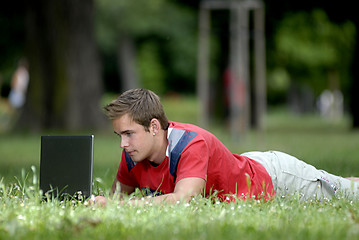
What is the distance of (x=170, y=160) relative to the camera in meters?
4.08

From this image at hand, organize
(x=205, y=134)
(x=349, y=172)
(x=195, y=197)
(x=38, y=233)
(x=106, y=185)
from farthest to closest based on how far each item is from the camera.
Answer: (x=349, y=172)
(x=106, y=185)
(x=205, y=134)
(x=195, y=197)
(x=38, y=233)

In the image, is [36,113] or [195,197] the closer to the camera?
[195,197]

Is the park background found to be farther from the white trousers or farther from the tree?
the white trousers

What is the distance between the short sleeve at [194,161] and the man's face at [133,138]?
0.25m

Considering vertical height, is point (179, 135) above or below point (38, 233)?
above

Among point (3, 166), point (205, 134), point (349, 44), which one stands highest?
point (349, 44)

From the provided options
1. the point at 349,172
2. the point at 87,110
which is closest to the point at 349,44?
the point at 87,110

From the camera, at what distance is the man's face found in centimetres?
404

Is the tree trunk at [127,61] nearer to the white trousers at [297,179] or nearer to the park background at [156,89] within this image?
the park background at [156,89]

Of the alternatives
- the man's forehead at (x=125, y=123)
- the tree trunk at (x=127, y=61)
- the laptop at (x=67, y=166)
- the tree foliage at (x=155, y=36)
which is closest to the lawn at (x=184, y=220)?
the laptop at (x=67, y=166)

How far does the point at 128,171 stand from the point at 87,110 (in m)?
11.7

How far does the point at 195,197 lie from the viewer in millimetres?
3852

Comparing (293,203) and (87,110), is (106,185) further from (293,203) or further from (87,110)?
(87,110)

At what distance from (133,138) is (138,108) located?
0.20 m
